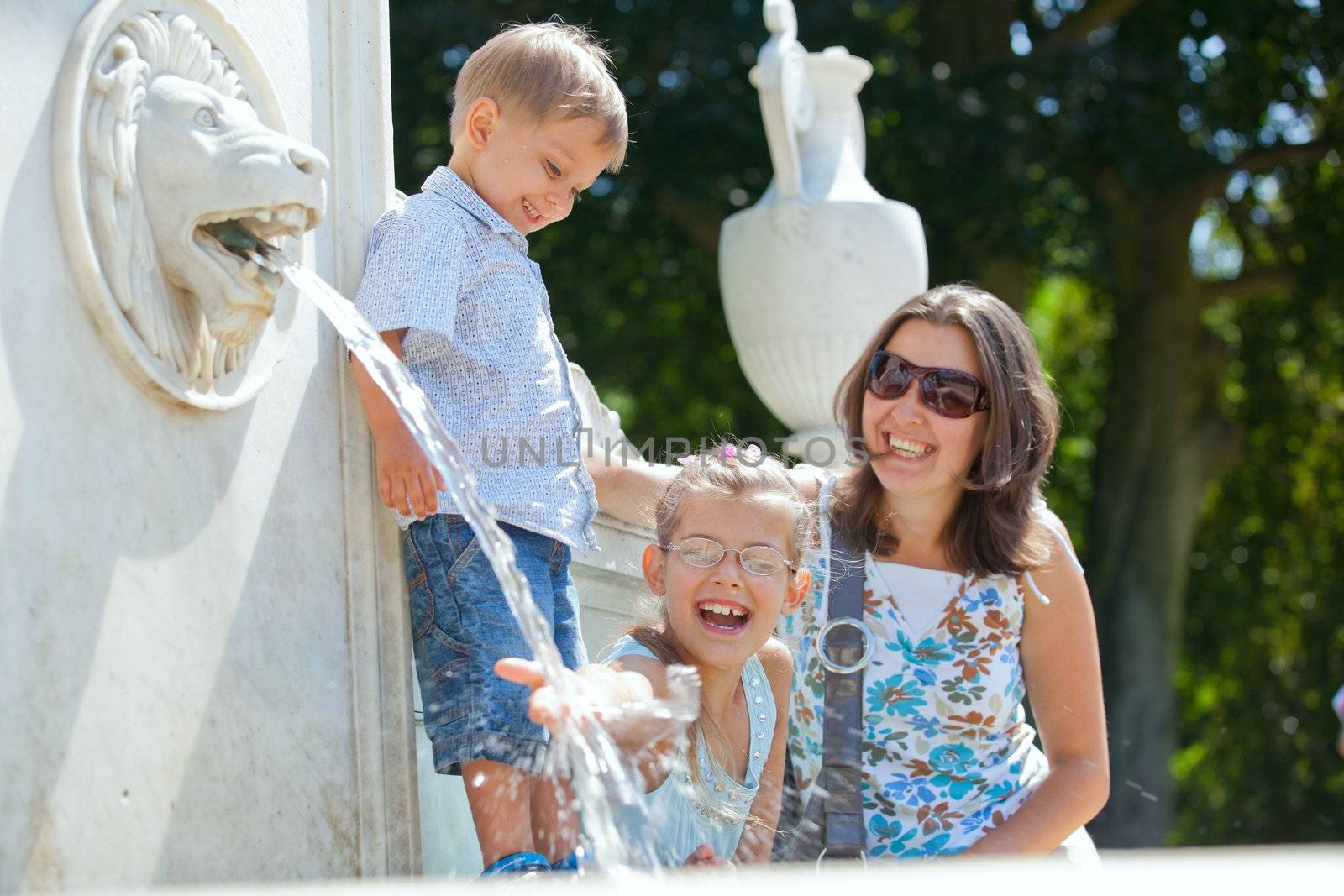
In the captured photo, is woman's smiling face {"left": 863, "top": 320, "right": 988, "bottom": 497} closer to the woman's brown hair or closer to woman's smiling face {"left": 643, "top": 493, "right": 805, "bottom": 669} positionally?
the woman's brown hair

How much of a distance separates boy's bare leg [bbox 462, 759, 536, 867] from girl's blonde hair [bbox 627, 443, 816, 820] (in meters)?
0.34

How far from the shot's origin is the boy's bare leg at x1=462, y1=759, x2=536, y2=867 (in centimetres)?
261

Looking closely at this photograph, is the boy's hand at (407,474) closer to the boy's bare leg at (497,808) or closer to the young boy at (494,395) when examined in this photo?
the young boy at (494,395)

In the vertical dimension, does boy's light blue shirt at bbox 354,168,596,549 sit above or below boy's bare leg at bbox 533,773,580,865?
above

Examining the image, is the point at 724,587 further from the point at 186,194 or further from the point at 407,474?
the point at 186,194

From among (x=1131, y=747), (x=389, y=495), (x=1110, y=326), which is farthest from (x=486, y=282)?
(x=1110, y=326)

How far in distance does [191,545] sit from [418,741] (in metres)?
0.65

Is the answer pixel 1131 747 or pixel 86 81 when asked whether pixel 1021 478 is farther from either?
pixel 1131 747

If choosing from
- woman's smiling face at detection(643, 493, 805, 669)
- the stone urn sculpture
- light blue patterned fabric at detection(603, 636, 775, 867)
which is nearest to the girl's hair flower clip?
woman's smiling face at detection(643, 493, 805, 669)

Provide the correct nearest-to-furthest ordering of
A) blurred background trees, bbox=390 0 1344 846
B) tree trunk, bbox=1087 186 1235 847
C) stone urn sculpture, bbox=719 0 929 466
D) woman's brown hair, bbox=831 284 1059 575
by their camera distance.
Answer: woman's brown hair, bbox=831 284 1059 575 → stone urn sculpture, bbox=719 0 929 466 → blurred background trees, bbox=390 0 1344 846 → tree trunk, bbox=1087 186 1235 847

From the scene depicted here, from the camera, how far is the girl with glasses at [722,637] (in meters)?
2.78

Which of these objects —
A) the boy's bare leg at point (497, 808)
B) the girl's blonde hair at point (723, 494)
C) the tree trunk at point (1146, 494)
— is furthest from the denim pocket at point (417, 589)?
the tree trunk at point (1146, 494)

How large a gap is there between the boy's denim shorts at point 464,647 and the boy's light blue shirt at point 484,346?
0.07 metres

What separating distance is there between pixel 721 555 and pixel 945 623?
0.45 m
